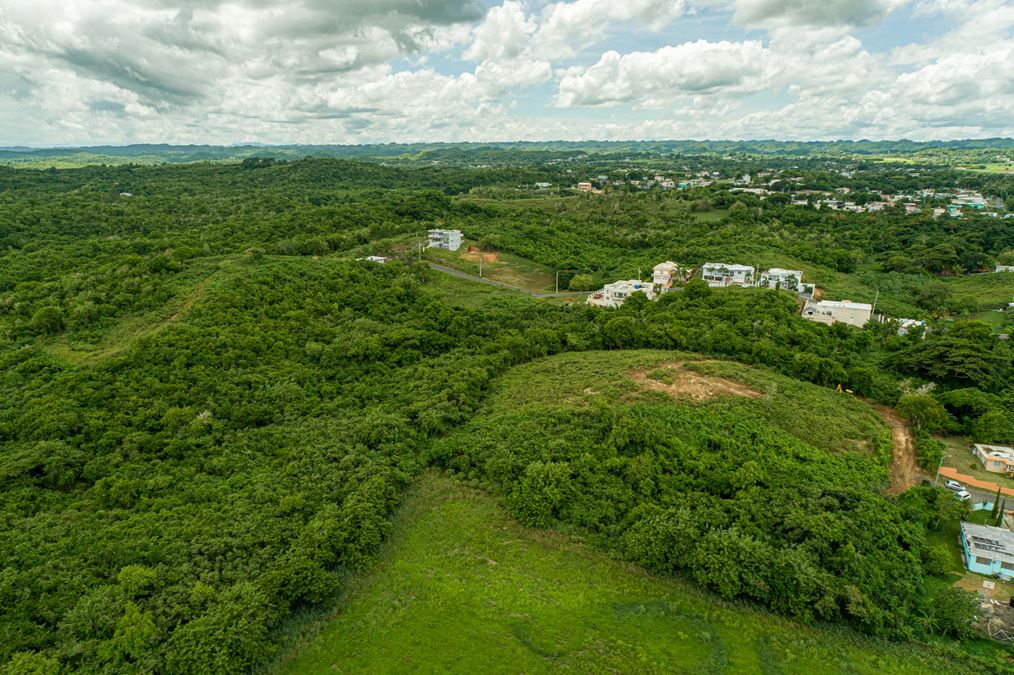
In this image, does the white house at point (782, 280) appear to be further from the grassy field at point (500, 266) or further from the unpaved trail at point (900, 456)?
the unpaved trail at point (900, 456)

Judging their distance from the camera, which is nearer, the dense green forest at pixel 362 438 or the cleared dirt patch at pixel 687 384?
the dense green forest at pixel 362 438

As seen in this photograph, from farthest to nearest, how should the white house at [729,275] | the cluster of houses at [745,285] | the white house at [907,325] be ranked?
the white house at [729,275], the cluster of houses at [745,285], the white house at [907,325]

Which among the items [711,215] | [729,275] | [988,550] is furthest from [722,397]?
[711,215]

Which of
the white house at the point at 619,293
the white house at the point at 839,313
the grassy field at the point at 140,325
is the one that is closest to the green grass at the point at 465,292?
the white house at the point at 619,293

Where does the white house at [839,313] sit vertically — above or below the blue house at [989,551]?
above

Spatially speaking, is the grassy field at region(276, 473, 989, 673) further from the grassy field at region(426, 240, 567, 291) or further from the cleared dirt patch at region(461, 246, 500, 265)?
the cleared dirt patch at region(461, 246, 500, 265)

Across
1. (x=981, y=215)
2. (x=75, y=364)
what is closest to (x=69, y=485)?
(x=75, y=364)

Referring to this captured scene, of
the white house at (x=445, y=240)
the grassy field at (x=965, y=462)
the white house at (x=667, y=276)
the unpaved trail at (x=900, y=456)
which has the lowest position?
the grassy field at (x=965, y=462)

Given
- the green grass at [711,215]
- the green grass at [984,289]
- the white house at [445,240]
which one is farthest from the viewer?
the green grass at [711,215]
